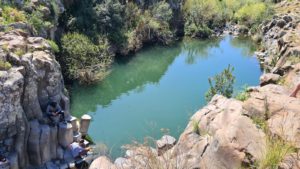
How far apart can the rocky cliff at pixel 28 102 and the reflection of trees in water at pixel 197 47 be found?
20082 mm

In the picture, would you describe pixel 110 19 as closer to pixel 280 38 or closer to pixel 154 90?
pixel 154 90

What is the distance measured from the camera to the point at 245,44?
42.0 meters

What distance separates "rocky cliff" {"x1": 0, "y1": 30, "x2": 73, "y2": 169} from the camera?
1338cm

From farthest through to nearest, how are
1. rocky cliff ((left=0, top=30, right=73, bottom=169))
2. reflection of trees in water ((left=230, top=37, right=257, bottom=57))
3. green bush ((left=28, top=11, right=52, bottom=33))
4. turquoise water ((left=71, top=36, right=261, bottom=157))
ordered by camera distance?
reflection of trees in water ((left=230, top=37, right=257, bottom=57)) → green bush ((left=28, top=11, right=52, bottom=33)) → turquoise water ((left=71, top=36, right=261, bottom=157)) → rocky cliff ((left=0, top=30, right=73, bottom=169))

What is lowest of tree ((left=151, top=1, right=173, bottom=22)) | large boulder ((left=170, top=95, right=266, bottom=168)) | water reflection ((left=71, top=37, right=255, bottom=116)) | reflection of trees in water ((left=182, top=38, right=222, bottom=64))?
reflection of trees in water ((left=182, top=38, right=222, bottom=64))

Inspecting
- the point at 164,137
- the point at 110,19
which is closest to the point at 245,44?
the point at 110,19

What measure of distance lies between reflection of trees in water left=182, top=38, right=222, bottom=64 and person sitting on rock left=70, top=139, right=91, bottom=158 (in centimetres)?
2001

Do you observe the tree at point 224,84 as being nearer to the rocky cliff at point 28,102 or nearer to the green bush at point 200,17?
the rocky cliff at point 28,102

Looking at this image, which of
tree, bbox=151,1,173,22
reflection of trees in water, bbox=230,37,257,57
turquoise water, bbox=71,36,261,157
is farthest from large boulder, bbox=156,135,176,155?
reflection of trees in water, bbox=230,37,257,57

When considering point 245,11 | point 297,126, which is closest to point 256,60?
point 245,11

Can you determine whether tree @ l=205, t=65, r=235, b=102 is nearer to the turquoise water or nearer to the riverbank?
the turquoise water

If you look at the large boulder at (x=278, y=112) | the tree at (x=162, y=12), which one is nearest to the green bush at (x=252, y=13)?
the tree at (x=162, y=12)

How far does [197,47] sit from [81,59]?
17.6m

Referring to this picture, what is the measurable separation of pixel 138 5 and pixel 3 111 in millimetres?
25595
